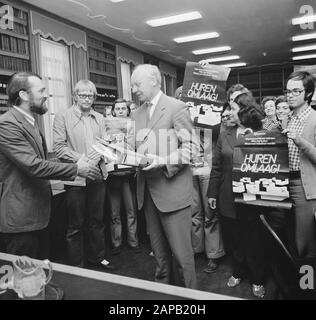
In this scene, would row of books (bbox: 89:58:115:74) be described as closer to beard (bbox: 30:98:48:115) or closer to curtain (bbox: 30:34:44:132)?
curtain (bbox: 30:34:44:132)

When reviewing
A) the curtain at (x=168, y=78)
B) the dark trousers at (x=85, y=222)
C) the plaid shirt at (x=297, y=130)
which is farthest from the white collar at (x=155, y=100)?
the curtain at (x=168, y=78)

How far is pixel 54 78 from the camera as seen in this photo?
5.13m

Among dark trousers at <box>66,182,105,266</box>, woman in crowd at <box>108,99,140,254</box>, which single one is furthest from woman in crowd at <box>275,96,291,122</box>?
dark trousers at <box>66,182,105,266</box>

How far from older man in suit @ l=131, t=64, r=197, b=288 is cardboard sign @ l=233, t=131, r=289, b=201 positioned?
0.29 meters

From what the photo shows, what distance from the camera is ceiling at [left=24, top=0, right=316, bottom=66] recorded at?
16.0 feet

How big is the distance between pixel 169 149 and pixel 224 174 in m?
0.70

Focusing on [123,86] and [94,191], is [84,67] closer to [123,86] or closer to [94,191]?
[123,86]

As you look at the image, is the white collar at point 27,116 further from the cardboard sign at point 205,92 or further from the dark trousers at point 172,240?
the cardboard sign at point 205,92

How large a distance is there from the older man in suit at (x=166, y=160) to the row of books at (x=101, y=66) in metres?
4.60

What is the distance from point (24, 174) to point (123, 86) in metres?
5.73

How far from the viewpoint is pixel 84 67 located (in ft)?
18.7

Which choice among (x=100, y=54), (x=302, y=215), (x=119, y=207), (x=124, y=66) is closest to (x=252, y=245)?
(x=302, y=215)

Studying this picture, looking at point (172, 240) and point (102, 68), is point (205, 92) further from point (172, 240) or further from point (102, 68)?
point (102, 68)

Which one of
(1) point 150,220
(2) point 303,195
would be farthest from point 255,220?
(1) point 150,220
